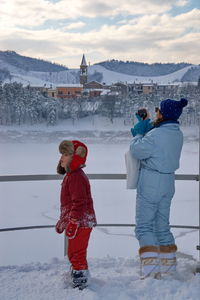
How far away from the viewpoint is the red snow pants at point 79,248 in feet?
5.18

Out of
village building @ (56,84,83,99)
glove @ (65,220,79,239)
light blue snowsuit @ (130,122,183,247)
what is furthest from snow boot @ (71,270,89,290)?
village building @ (56,84,83,99)

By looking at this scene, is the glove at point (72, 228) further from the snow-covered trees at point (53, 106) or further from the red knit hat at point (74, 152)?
the snow-covered trees at point (53, 106)

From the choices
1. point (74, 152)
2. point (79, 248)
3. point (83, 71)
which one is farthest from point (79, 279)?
point (83, 71)

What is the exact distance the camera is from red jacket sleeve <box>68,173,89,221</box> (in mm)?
1558

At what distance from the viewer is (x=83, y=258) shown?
160cm

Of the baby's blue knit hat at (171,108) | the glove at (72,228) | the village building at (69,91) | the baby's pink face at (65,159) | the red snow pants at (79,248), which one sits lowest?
the red snow pants at (79,248)

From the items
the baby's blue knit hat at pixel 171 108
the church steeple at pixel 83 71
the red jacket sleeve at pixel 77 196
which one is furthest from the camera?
the church steeple at pixel 83 71

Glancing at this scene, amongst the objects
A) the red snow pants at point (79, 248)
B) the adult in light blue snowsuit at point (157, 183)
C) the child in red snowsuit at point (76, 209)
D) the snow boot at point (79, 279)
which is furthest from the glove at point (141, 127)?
the snow boot at point (79, 279)

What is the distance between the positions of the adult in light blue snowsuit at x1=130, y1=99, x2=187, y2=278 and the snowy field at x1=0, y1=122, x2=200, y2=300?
0.10 metres

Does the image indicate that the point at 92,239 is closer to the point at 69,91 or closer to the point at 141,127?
the point at 141,127

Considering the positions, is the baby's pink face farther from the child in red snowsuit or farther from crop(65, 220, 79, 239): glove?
crop(65, 220, 79, 239): glove

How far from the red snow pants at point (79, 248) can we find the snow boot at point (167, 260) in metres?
0.33

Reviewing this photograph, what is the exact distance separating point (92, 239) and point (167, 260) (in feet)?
11.0

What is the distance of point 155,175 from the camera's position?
5.44ft
